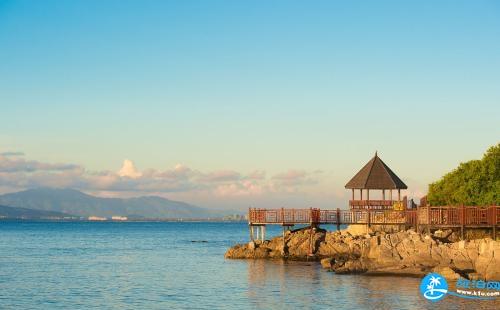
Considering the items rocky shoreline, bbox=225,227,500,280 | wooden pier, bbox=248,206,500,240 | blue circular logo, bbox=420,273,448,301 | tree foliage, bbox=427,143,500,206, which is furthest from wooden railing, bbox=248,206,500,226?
blue circular logo, bbox=420,273,448,301

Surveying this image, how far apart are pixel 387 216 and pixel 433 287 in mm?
19542

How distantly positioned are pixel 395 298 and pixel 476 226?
55.9ft

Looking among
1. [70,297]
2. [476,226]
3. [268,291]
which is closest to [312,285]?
[268,291]

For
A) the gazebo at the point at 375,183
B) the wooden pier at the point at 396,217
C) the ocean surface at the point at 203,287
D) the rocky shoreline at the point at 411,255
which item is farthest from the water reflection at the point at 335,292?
the gazebo at the point at 375,183

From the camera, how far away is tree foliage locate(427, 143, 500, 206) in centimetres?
5306

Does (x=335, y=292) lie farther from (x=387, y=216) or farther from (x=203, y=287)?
(x=387, y=216)

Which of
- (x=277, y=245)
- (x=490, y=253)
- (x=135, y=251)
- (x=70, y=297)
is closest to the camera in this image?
(x=70, y=297)

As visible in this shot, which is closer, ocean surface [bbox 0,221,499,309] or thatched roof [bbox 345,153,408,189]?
ocean surface [bbox 0,221,499,309]

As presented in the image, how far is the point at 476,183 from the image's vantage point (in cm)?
5422

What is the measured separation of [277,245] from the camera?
56594mm

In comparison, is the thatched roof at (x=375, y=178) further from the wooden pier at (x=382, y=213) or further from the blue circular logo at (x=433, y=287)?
the blue circular logo at (x=433, y=287)

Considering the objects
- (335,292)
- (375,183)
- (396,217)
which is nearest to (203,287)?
(335,292)

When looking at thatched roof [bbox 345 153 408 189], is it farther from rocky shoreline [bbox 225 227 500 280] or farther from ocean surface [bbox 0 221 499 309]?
ocean surface [bbox 0 221 499 309]

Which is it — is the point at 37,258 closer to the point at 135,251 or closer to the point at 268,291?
the point at 135,251
